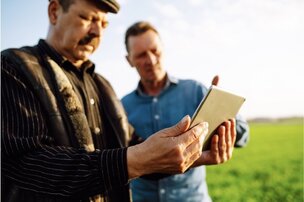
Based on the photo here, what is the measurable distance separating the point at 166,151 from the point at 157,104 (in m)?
2.12

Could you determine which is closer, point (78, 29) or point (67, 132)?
point (67, 132)

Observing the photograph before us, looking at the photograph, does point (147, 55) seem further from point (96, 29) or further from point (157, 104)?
point (96, 29)

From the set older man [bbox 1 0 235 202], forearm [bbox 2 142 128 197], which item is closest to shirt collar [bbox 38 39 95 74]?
older man [bbox 1 0 235 202]

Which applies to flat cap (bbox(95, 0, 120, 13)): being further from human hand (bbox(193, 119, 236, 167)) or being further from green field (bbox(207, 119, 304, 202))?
green field (bbox(207, 119, 304, 202))

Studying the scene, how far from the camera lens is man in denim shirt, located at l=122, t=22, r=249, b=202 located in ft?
11.4

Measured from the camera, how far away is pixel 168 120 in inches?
149

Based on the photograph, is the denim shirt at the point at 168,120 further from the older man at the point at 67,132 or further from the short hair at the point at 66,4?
the short hair at the point at 66,4

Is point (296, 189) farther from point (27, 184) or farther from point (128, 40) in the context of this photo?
point (27, 184)

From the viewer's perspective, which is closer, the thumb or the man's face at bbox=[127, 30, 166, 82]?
the thumb

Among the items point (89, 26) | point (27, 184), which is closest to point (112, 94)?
point (89, 26)

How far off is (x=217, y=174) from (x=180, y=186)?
34.7 ft

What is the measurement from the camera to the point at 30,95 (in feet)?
6.53

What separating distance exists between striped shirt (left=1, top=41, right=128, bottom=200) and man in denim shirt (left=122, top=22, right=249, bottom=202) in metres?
1.67

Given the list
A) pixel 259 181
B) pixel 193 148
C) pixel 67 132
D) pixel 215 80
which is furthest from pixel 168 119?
pixel 259 181
